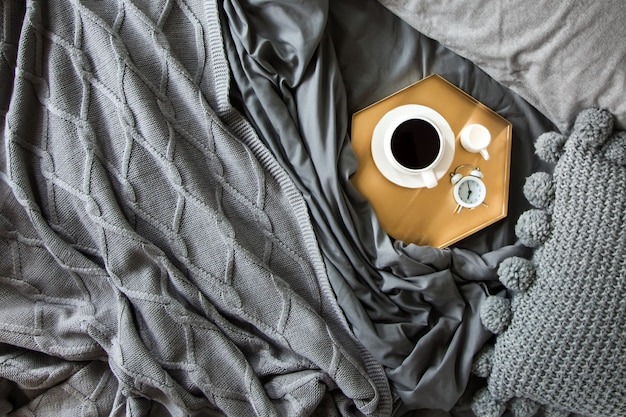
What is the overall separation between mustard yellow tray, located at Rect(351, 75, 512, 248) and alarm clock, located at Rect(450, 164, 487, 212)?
1cm

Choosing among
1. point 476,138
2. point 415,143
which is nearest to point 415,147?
point 415,143

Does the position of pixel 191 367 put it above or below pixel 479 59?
below

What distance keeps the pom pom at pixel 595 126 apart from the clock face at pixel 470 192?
0.17m

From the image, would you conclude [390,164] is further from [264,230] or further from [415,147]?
[264,230]

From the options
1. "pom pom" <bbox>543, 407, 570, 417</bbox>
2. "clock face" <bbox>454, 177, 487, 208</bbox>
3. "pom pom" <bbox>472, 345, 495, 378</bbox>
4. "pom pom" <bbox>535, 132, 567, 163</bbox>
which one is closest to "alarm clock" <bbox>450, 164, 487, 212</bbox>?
"clock face" <bbox>454, 177, 487, 208</bbox>

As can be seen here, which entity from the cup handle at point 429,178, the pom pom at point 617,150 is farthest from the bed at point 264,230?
the cup handle at point 429,178

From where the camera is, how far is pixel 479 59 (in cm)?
85

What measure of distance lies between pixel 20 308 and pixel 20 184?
0.20 meters

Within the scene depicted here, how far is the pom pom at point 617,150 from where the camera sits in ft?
2.53

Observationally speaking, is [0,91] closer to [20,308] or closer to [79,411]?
[20,308]

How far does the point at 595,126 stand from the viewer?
30.6 inches

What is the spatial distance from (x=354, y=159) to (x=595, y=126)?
0.37 meters

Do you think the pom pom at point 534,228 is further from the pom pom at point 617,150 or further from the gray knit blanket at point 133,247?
the gray knit blanket at point 133,247

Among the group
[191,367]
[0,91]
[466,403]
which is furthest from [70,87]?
[466,403]
